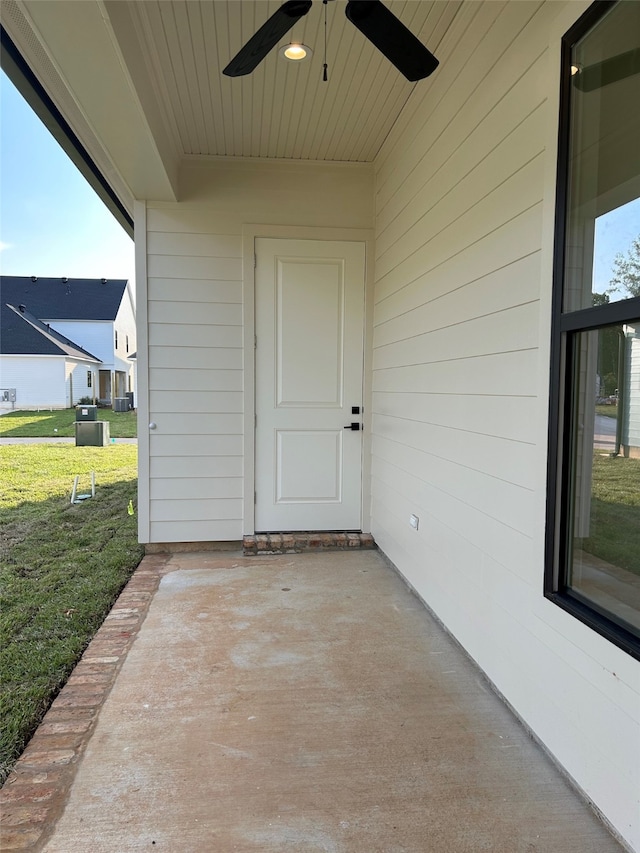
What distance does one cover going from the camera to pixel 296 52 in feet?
8.09

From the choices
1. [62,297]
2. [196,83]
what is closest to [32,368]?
[62,297]

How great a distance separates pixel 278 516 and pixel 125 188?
282cm

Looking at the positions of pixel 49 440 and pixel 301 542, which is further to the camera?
pixel 49 440

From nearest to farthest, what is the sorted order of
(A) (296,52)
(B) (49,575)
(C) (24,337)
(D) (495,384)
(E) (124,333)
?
(D) (495,384), (A) (296,52), (B) (49,575), (C) (24,337), (E) (124,333)

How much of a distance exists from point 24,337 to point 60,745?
18.7 m

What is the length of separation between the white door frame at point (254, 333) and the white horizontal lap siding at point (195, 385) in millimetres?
58

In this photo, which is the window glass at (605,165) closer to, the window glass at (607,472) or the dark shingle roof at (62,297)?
the window glass at (607,472)

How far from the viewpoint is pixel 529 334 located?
181 cm

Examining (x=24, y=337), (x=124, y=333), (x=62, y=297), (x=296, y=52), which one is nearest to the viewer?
(x=296, y=52)

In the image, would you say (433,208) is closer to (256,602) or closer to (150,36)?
(150,36)

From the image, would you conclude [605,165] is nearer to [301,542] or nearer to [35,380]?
[301,542]

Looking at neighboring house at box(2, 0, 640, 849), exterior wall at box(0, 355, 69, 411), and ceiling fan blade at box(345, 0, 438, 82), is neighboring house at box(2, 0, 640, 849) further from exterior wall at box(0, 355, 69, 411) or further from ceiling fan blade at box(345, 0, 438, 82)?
exterior wall at box(0, 355, 69, 411)

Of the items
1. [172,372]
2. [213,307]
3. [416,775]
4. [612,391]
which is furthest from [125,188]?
[416,775]

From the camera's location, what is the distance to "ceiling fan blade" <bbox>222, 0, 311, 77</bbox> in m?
1.54
